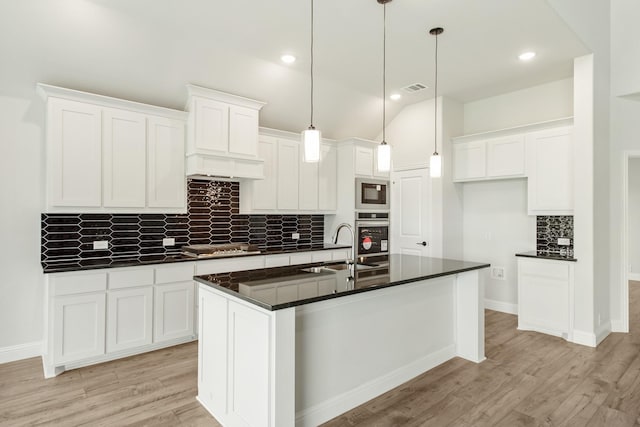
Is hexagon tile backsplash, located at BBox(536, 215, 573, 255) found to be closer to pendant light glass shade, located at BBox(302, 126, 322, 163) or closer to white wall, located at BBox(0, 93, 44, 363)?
pendant light glass shade, located at BBox(302, 126, 322, 163)

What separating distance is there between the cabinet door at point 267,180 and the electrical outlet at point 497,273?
319 centimetres

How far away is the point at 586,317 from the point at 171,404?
13.5ft

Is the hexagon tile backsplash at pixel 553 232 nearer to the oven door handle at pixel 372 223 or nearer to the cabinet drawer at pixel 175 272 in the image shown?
the oven door handle at pixel 372 223

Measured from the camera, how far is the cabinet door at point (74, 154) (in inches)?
132

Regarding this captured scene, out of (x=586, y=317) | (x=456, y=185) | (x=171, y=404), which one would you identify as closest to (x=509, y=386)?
(x=586, y=317)

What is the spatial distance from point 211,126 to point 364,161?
2.36 meters

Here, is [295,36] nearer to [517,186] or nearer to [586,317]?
[517,186]

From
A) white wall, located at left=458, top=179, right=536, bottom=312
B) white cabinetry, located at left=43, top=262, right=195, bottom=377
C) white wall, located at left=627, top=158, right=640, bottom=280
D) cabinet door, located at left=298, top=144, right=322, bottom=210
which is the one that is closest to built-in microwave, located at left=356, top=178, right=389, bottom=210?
cabinet door, located at left=298, top=144, right=322, bottom=210

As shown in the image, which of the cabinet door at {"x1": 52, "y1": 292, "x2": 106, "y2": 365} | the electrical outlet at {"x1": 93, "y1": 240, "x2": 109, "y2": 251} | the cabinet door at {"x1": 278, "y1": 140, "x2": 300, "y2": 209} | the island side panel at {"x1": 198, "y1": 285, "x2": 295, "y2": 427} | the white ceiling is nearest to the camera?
the island side panel at {"x1": 198, "y1": 285, "x2": 295, "y2": 427}

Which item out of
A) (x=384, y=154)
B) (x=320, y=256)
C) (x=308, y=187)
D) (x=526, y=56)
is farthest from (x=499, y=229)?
(x=384, y=154)

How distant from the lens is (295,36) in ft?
11.5

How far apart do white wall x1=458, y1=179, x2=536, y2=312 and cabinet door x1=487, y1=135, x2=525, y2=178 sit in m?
0.31

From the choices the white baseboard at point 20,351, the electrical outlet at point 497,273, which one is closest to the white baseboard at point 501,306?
the electrical outlet at point 497,273

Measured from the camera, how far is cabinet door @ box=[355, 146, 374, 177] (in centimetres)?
544
